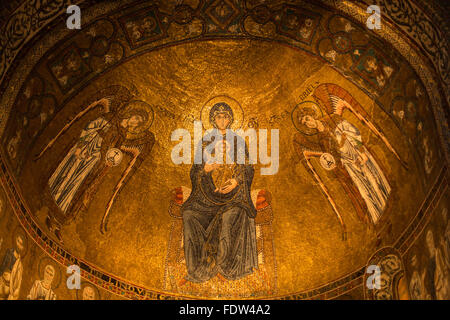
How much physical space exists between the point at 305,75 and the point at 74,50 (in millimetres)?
4077

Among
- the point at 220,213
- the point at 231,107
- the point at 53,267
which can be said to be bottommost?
the point at 53,267

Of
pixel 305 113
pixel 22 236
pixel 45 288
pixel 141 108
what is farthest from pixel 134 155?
pixel 305 113

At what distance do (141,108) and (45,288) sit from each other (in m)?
3.67

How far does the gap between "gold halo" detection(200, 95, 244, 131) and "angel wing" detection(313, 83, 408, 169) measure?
1.56 meters

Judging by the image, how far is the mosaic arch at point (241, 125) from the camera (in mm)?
9867

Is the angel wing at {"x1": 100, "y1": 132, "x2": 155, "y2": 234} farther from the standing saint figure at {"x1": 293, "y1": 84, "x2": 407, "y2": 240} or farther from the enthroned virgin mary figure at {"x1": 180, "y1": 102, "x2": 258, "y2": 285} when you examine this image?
the standing saint figure at {"x1": 293, "y1": 84, "x2": 407, "y2": 240}

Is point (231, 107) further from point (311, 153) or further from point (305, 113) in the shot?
point (311, 153)

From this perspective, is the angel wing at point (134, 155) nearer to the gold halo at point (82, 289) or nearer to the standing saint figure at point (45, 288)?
the gold halo at point (82, 289)

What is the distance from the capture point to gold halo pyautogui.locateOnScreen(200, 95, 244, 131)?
40.1 ft

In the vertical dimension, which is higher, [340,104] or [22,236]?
[340,104]

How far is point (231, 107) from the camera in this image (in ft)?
40.3

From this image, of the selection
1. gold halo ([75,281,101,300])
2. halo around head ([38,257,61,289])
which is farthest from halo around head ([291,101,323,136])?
halo around head ([38,257,61,289])

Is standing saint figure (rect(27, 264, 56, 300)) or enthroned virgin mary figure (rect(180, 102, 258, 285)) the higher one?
enthroned virgin mary figure (rect(180, 102, 258, 285))
